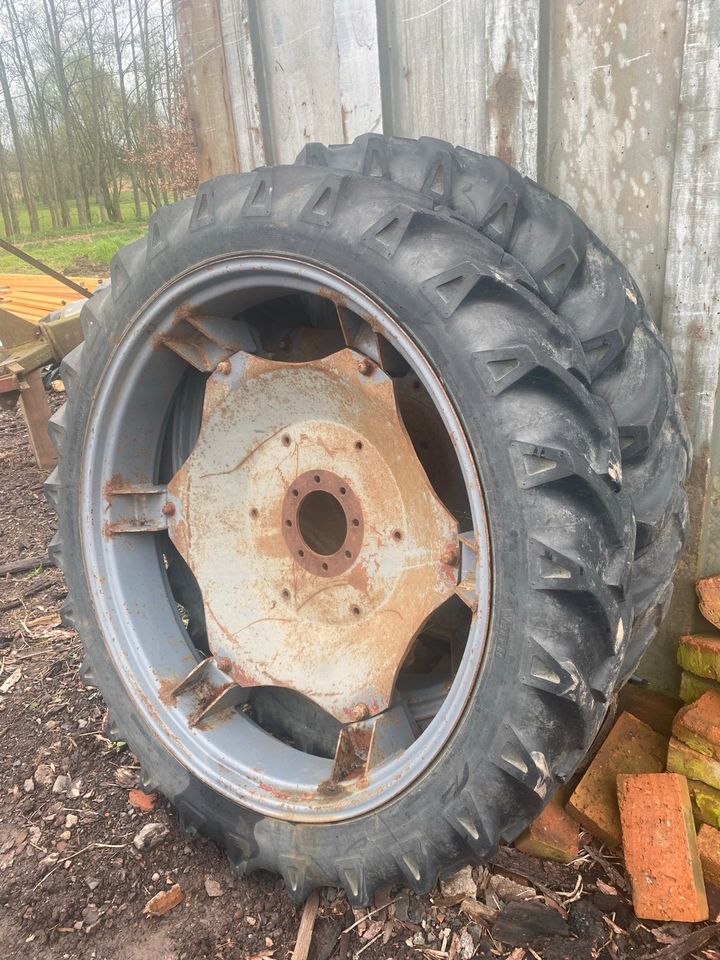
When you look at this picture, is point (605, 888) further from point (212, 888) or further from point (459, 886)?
point (212, 888)

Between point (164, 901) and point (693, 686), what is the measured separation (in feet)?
5.09

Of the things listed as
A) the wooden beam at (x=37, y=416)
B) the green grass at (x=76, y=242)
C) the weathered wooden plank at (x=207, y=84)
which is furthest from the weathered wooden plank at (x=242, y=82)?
the green grass at (x=76, y=242)

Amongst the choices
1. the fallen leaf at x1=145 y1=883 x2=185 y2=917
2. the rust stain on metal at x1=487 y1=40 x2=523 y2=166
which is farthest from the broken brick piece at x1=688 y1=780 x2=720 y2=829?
the rust stain on metal at x1=487 y1=40 x2=523 y2=166

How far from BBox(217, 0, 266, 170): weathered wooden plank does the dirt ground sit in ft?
6.90

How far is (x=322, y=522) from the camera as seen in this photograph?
83.7 inches

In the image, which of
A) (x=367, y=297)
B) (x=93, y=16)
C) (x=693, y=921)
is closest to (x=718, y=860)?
(x=693, y=921)

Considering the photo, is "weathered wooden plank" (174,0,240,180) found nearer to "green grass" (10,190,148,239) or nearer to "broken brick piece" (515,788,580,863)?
"broken brick piece" (515,788,580,863)

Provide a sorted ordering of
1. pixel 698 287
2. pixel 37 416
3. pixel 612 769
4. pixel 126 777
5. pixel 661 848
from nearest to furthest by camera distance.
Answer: pixel 661 848 < pixel 698 287 < pixel 612 769 < pixel 126 777 < pixel 37 416

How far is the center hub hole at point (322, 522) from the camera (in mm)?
2070

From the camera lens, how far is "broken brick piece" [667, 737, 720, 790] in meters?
1.94

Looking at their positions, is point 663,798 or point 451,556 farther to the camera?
point 663,798

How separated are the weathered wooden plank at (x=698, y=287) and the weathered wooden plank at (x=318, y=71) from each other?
0.89 m

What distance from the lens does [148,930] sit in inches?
72.9

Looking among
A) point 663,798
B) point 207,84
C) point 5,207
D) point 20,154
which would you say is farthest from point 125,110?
point 663,798
